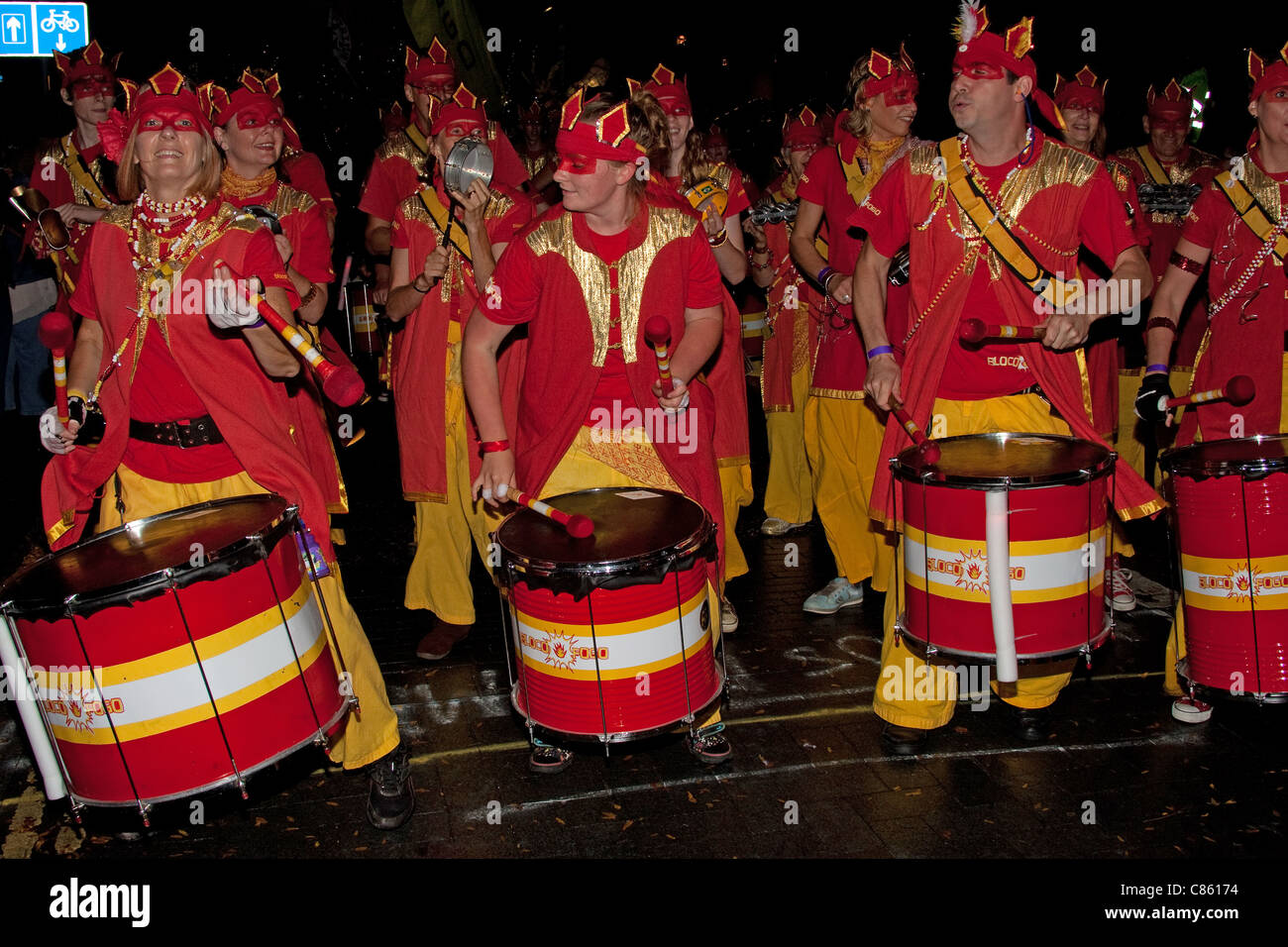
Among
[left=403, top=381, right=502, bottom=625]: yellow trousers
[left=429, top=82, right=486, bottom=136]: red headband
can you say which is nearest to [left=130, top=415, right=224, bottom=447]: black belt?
[left=403, top=381, right=502, bottom=625]: yellow trousers

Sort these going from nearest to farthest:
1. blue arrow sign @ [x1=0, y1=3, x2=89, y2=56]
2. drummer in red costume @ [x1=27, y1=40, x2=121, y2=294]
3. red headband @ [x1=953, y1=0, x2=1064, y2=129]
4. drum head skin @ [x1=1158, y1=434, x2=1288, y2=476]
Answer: drum head skin @ [x1=1158, y1=434, x2=1288, y2=476] < red headband @ [x1=953, y1=0, x2=1064, y2=129] < drummer in red costume @ [x1=27, y1=40, x2=121, y2=294] < blue arrow sign @ [x1=0, y1=3, x2=89, y2=56]

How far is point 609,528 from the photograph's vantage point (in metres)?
3.28

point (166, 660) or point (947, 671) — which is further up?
point (166, 660)

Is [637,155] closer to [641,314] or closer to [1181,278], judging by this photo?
[641,314]

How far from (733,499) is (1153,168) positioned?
4091 mm

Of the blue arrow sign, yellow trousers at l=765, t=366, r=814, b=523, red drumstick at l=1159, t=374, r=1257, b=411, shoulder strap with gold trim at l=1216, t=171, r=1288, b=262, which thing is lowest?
yellow trousers at l=765, t=366, r=814, b=523

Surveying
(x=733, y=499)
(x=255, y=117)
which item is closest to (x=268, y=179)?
(x=255, y=117)

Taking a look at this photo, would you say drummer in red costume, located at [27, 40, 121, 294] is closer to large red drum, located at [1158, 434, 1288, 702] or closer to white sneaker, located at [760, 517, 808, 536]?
white sneaker, located at [760, 517, 808, 536]

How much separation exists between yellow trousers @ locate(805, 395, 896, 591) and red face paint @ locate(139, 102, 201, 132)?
330 cm

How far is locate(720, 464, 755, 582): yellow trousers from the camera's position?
5.34m

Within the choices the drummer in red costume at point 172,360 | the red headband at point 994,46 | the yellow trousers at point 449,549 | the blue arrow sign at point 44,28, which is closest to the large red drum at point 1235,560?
the red headband at point 994,46

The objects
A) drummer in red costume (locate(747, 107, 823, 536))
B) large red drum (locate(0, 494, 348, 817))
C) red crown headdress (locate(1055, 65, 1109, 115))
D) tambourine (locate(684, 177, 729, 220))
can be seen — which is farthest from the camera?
drummer in red costume (locate(747, 107, 823, 536))

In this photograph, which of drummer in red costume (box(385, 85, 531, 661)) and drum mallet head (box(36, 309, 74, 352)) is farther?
drummer in red costume (box(385, 85, 531, 661))

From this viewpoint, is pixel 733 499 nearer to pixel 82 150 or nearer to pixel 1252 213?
pixel 1252 213
